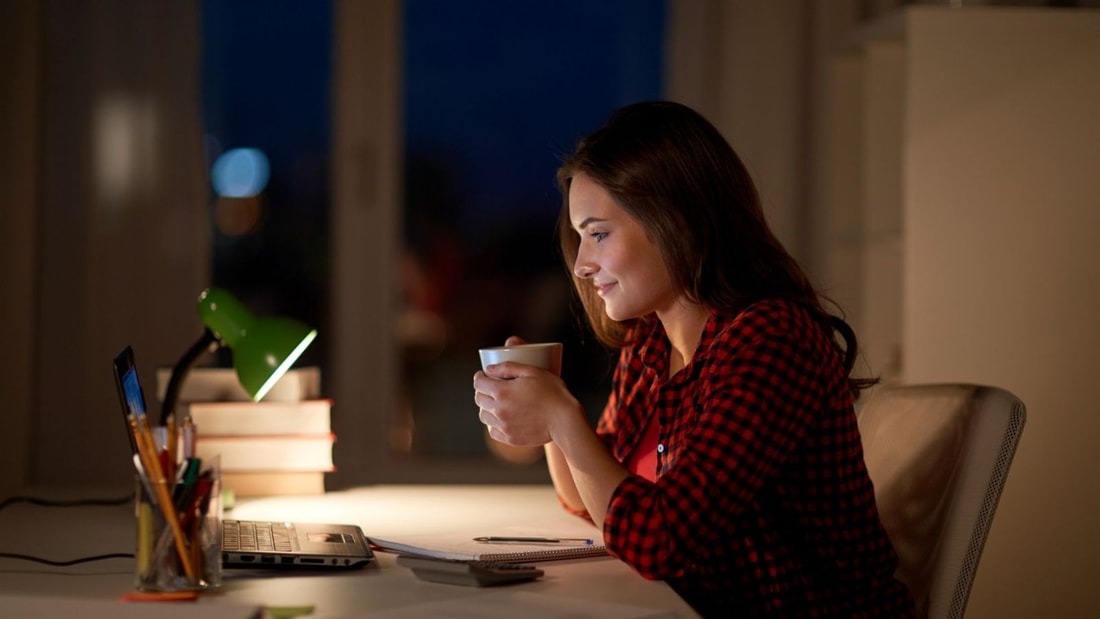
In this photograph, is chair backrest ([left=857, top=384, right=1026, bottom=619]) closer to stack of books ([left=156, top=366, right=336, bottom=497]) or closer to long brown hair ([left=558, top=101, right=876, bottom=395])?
long brown hair ([left=558, top=101, right=876, bottom=395])

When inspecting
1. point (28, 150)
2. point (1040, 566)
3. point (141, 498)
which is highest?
point (28, 150)

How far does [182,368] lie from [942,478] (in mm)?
1105

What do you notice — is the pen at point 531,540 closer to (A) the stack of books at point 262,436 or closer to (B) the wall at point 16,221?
(A) the stack of books at point 262,436

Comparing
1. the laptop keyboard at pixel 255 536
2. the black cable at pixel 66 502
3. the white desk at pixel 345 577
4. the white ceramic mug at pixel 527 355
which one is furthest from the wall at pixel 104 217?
the white ceramic mug at pixel 527 355

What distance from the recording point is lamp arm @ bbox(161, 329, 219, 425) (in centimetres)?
181

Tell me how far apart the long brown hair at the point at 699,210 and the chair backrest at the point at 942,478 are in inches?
5.9

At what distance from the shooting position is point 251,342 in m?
1.76

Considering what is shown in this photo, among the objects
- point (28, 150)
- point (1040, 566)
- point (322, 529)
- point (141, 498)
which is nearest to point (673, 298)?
point (322, 529)

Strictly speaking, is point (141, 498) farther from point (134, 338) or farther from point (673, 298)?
point (134, 338)

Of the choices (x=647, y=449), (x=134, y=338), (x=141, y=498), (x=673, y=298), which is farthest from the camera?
(x=134, y=338)

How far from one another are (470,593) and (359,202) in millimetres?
2321

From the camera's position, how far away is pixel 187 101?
3.19m

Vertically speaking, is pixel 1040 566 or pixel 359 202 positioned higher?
pixel 359 202

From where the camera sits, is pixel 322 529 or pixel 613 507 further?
pixel 322 529
